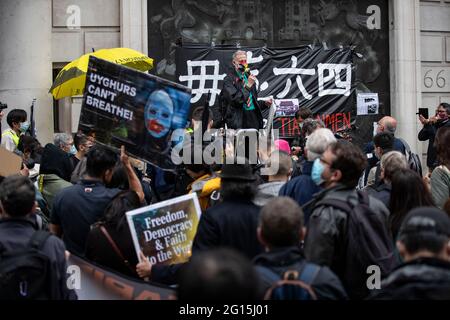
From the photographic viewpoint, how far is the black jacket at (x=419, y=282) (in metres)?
3.77

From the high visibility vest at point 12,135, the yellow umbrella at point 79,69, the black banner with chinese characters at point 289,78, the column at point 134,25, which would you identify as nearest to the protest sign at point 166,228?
the high visibility vest at point 12,135

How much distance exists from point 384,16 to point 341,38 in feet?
3.80

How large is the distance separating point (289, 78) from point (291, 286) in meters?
11.3

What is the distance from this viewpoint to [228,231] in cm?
509

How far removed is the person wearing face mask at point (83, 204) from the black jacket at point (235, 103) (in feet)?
14.6

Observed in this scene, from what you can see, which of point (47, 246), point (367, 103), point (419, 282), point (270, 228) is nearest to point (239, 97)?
point (367, 103)

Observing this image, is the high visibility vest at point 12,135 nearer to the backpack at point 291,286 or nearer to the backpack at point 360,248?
the backpack at point 360,248

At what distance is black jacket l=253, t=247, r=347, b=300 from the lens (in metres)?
3.96

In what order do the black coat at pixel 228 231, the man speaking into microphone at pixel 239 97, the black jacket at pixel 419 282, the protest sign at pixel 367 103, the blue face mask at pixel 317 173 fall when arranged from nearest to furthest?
the black jacket at pixel 419 282 < the black coat at pixel 228 231 < the blue face mask at pixel 317 173 < the man speaking into microphone at pixel 239 97 < the protest sign at pixel 367 103

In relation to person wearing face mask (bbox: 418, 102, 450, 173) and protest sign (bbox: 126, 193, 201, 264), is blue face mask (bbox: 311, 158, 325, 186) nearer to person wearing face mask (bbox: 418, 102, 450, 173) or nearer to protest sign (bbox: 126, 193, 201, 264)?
protest sign (bbox: 126, 193, 201, 264)

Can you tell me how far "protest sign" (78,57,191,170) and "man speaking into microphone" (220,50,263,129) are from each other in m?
3.91

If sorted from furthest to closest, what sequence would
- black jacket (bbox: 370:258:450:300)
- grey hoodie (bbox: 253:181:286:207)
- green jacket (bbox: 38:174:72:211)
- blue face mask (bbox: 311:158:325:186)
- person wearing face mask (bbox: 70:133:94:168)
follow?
person wearing face mask (bbox: 70:133:94:168), green jacket (bbox: 38:174:72:211), grey hoodie (bbox: 253:181:286:207), blue face mask (bbox: 311:158:325:186), black jacket (bbox: 370:258:450:300)

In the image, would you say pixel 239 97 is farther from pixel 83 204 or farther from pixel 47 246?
pixel 47 246

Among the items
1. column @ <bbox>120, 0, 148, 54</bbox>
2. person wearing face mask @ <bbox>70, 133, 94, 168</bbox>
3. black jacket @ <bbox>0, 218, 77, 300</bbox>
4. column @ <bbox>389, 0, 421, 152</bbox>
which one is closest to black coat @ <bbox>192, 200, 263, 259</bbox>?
black jacket @ <bbox>0, 218, 77, 300</bbox>
